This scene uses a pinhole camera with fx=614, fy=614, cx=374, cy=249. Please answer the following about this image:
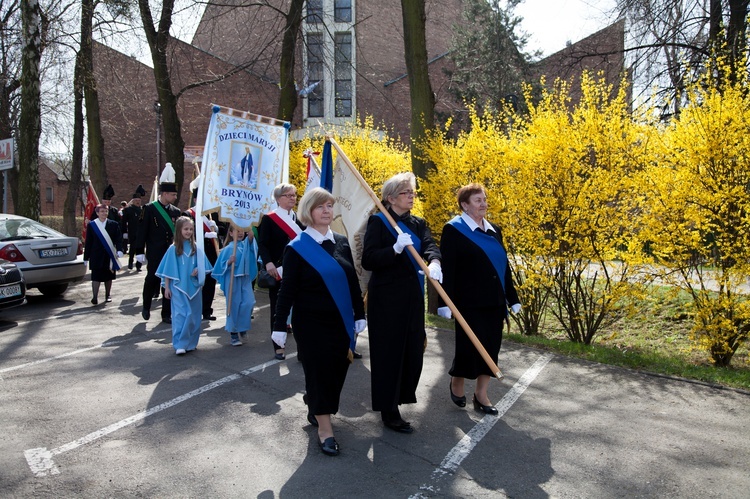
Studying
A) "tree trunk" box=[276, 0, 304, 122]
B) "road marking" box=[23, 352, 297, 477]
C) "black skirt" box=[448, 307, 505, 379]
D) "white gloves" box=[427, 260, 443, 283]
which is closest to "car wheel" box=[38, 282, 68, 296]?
"tree trunk" box=[276, 0, 304, 122]

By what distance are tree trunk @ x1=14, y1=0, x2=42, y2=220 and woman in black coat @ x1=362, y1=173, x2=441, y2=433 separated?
13.1m

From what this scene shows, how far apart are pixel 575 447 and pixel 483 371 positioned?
911mm

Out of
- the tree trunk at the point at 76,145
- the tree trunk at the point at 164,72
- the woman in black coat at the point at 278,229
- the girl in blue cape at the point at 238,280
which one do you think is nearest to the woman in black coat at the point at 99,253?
the girl in blue cape at the point at 238,280

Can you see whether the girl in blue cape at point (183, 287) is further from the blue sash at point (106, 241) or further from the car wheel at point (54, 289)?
the car wheel at point (54, 289)

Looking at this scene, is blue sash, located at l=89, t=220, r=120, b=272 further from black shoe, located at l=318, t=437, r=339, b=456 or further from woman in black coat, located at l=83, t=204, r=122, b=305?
black shoe, located at l=318, t=437, r=339, b=456

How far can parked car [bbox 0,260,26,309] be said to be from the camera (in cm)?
857

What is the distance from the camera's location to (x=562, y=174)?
7.17 metres

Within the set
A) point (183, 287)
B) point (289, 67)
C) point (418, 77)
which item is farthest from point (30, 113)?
point (183, 287)

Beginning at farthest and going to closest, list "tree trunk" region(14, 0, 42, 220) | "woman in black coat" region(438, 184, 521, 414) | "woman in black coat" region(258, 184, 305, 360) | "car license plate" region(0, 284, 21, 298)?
1. "tree trunk" region(14, 0, 42, 220)
2. "car license plate" region(0, 284, 21, 298)
3. "woman in black coat" region(258, 184, 305, 360)
4. "woman in black coat" region(438, 184, 521, 414)

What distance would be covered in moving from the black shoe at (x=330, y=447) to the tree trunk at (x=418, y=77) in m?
6.14

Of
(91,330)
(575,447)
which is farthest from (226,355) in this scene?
(575,447)

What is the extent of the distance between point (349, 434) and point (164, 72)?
13865 mm

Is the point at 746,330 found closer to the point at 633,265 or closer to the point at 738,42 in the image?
the point at 633,265

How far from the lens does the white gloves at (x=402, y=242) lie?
14.5ft
